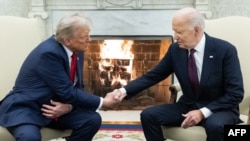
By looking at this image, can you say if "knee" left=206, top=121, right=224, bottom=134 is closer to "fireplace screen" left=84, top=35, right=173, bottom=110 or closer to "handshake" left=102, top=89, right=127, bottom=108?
"handshake" left=102, top=89, right=127, bottom=108

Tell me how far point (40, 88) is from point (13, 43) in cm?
57

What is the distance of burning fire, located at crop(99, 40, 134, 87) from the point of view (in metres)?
4.16

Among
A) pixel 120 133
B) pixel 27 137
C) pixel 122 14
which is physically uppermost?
pixel 122 14

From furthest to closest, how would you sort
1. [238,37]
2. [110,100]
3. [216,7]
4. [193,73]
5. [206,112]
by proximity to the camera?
[216,7], [238,37], [110,100], [193,73], [206,112]

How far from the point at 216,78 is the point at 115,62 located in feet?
6.70

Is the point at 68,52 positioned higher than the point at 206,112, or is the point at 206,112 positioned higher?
the point at 68,52

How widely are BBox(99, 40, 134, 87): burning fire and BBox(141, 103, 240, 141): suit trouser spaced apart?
181 centimetres

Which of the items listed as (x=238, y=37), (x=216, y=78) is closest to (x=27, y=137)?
(x=216, y=78)

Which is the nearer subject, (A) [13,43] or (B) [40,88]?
(B) [40,88]

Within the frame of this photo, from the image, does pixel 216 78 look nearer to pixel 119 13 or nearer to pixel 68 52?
pixel 68 52

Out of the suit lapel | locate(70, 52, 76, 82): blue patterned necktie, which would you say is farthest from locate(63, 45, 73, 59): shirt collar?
the suit lapel

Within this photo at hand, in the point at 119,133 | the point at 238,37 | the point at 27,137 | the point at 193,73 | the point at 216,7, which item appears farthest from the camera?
the point at 216,7

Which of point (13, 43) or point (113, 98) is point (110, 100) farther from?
point (13, 43)

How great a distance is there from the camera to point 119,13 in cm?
387
